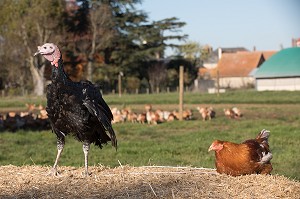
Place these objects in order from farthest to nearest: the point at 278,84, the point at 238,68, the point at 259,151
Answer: the point at 238,68 → the point at 278,84 → the point at 259,151

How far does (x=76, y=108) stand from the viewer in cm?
595

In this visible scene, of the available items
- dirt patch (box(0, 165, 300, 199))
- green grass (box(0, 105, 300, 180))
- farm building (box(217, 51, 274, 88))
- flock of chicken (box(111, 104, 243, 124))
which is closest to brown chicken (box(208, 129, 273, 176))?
dirt patch (box(0, 165, 300, 199))

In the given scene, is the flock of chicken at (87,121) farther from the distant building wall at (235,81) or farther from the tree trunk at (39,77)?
the distant building wall at (235,81)

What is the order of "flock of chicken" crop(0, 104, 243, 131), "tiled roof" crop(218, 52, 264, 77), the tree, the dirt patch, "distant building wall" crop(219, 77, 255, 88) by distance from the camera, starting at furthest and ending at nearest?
"tiled roof" crop(218, 52, 264, 77)
"distant building wall" crop(219, 77, 255, 88)
the tree
"flock of chicken" crop(0, 104, 243, 131)
the dirt patch

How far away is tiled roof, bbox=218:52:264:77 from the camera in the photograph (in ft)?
A: 288

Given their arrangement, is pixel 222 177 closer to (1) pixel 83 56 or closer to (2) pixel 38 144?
(2) pixel 38 144

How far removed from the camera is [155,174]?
6207 mm

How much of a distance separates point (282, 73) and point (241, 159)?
59769 mm

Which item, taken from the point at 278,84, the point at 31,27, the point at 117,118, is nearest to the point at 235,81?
the point at 278,84

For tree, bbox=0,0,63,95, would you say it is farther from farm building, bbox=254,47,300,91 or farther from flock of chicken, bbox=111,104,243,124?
flock of chicken, bbox=111,104,243,124

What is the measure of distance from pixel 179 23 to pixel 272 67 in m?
12.5

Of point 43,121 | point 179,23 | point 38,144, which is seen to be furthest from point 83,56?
point 38,144

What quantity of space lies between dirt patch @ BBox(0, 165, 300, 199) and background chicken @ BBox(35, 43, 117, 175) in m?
0.33

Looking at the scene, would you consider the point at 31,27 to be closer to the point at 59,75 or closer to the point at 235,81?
the point at 235,81
